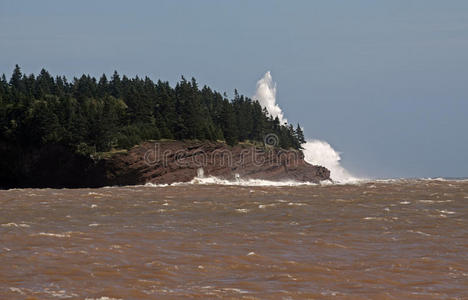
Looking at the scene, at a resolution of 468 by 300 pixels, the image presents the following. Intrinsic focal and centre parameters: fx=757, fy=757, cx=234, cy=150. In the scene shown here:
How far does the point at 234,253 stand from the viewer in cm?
2675

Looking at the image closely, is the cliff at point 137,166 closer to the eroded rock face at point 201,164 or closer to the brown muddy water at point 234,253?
the eroded rock face at point 201,164

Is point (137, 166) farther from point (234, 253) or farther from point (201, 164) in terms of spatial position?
point (234, 253)

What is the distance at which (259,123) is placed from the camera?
14388 centimetres

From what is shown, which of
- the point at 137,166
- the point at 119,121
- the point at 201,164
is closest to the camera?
the point at 137,166

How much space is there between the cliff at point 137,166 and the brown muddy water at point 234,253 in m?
49.4

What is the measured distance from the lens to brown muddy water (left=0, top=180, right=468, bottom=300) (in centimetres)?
2083

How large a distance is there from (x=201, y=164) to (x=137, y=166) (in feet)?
42.4

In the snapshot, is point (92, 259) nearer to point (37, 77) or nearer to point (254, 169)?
point (254, 169)

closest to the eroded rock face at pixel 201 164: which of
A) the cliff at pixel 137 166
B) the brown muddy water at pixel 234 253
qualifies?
the cliff at pixel 137 166

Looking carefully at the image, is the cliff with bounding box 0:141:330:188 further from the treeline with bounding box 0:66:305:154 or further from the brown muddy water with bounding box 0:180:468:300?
the brown muddy water with bounding box 0:180:468:300

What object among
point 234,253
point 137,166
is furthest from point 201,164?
point 234,253

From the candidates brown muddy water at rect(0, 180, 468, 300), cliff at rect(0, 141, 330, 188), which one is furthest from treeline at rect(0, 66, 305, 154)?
brown muddy water at rect(0, 180, 468, 300)

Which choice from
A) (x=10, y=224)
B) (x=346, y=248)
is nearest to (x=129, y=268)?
(x=346, y=248)

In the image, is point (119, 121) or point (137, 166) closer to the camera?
point (137, 166)
